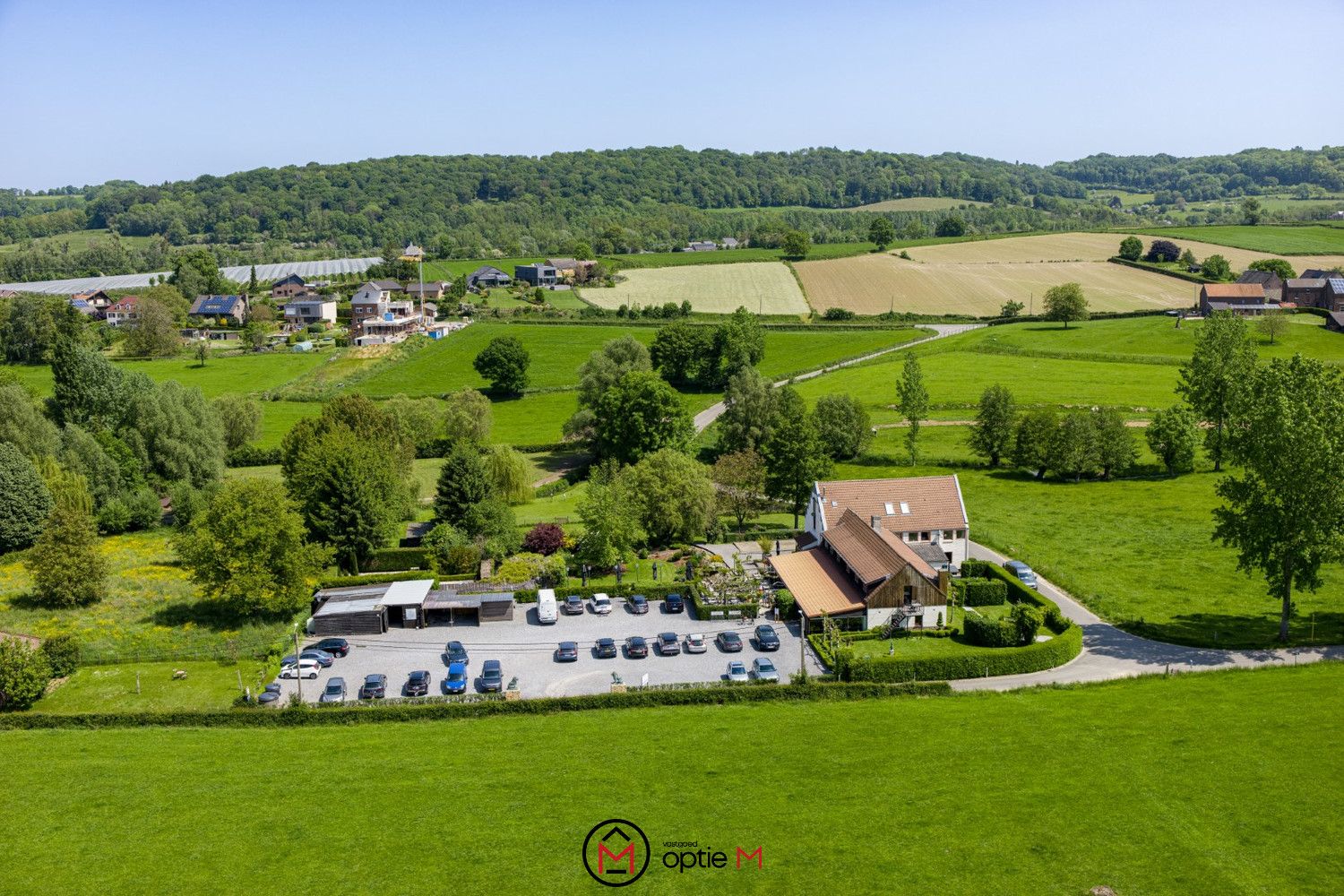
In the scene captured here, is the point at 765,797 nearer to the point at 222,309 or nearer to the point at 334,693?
the point at 334,693

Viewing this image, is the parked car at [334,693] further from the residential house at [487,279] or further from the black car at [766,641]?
the residential house at [487,279]

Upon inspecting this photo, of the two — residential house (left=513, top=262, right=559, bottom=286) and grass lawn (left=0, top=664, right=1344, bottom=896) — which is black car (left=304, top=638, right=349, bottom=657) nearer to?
grass lawn (left=0, top=664, right=1344, bottom=896)

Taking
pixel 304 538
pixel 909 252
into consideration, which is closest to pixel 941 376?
pixel 304 538

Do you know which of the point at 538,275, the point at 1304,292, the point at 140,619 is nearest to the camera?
the point at 140,619

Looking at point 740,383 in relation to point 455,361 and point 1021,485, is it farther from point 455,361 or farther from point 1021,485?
point 455,361

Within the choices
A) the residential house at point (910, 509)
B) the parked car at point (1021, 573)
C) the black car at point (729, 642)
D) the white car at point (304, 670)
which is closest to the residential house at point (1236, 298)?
the residential house at point (910, 509)

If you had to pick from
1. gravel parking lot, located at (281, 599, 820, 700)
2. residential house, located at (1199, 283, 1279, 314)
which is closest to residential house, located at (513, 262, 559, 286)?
residential house, located at (1199, 283, 1279, 314)

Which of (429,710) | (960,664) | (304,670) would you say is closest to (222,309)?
(304,670)
